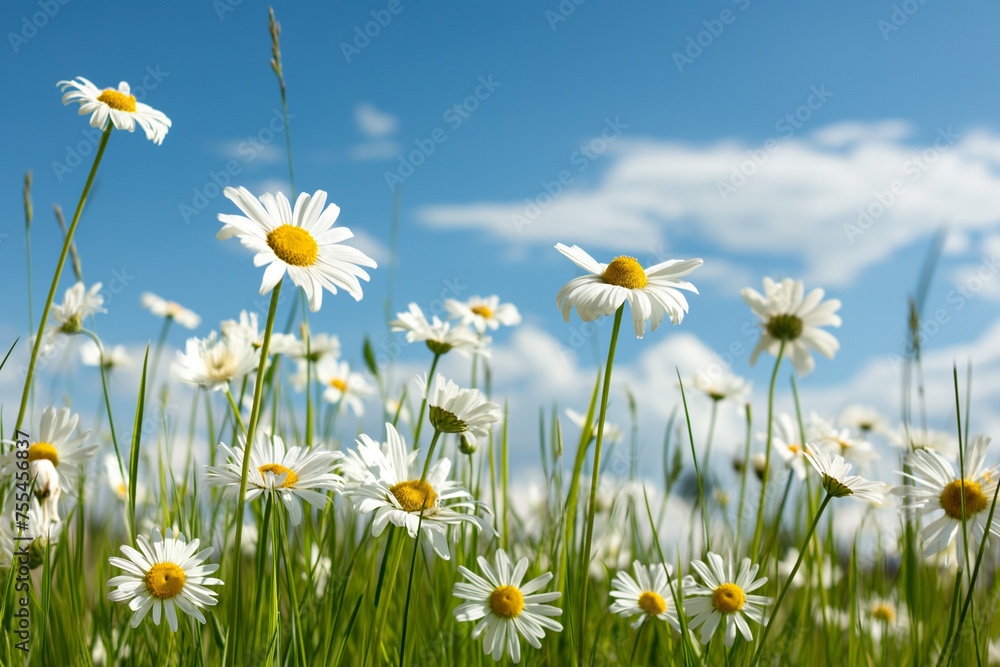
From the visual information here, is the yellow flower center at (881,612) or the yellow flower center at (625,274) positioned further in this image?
the yellow flower center at (881,612)

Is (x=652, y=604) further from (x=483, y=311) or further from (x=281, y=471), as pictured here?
(x=483, y=311)

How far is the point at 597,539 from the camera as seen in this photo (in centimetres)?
287

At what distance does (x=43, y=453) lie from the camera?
154cm

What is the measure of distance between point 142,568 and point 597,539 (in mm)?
1866

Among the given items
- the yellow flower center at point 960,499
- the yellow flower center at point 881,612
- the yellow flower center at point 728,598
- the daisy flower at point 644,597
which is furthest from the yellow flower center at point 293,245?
the yellow flower center at point 881,612

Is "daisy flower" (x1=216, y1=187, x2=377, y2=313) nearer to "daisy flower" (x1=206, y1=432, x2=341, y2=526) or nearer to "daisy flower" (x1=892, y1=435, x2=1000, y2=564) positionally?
"daisy flower" (x1=206, y1=432, x2=341, y2=526)

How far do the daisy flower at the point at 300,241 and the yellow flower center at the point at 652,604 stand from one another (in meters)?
1.00

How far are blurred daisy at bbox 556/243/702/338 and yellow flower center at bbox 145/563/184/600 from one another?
0.90 meters

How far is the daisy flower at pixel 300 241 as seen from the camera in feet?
4.01

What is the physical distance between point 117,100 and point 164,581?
3.74ft

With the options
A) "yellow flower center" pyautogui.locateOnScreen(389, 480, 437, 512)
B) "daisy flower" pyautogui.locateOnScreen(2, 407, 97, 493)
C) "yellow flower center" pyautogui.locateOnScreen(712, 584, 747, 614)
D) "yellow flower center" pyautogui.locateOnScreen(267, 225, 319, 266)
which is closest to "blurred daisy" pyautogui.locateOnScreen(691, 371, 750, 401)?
"yellow flower center" pyautogui.locateOnScreen(712, 584, 747, 614)

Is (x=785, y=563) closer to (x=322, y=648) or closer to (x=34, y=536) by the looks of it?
(x=322, y=648)

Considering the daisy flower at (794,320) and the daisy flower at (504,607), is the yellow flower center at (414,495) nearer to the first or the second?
the daisy flower at (504,607)

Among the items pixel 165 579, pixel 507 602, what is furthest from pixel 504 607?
pixel 165 579
